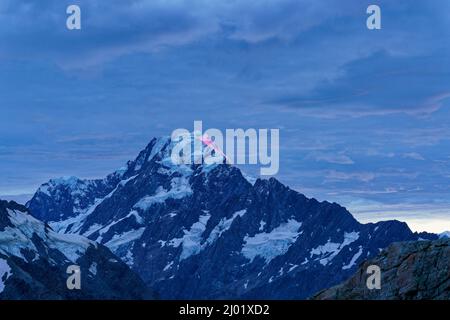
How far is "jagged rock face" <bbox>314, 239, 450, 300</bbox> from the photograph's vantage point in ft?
240

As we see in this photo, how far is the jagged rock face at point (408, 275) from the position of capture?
73188 mm

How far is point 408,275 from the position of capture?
75.2 m
